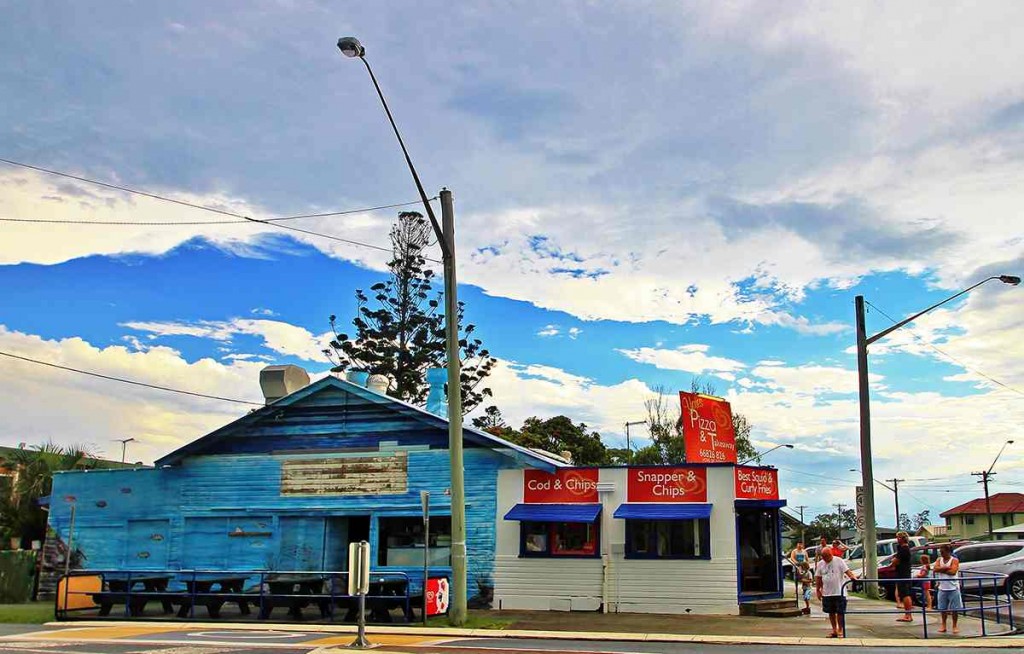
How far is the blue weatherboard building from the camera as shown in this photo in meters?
23.8

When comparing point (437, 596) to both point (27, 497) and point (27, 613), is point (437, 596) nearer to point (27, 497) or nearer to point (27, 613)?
point (27, 613)

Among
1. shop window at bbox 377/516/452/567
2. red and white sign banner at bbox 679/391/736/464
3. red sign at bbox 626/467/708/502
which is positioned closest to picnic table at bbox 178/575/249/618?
shop window at bbox 377/516/452/567

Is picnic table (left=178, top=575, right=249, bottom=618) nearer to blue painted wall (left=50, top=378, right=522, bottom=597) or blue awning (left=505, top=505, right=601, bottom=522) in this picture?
blue painted wall (left=50, top=378, right=522, bottom=597)

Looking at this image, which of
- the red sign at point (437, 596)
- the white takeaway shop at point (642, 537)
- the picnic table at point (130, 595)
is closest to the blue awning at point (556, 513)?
the white takeaway shop at point (642, 537)

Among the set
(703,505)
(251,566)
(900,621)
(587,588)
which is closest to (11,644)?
(251,566)

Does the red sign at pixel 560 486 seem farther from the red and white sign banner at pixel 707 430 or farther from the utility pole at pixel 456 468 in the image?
the utility pole at pixel 456 468

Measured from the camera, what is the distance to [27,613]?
22.1 m

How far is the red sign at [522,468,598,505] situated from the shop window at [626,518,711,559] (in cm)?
122

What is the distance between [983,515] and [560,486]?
7839cm

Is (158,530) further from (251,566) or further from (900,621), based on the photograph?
(900,621)

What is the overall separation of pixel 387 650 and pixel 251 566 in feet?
38.6

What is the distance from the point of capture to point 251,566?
81.9 ft

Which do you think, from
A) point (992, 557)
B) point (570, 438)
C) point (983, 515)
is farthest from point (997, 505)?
point (992, 557)

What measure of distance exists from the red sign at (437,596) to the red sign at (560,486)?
4.40m
